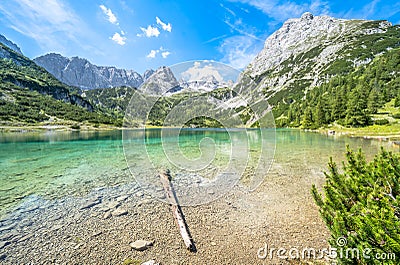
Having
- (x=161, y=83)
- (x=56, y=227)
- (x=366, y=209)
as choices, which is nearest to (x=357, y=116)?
(x=161, y=83)

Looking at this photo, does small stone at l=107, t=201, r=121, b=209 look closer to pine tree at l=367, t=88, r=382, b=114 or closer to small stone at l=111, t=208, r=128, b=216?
small stone at l=111, t=208, r=128, b=216

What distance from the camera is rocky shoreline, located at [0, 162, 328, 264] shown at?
5.18 m

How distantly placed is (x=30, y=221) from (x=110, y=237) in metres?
3.93

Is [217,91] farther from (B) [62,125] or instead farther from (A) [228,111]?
(B) [62,125]

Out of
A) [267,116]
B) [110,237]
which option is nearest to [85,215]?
[110,237]

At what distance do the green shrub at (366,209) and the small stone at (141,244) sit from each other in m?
4.54

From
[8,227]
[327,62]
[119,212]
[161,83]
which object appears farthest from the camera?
[327,62]

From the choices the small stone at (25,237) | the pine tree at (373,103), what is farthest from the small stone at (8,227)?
the pine tree at (373,103)

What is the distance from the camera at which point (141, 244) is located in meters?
5.61

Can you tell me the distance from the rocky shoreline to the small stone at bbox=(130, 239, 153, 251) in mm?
89

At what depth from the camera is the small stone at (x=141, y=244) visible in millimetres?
5450

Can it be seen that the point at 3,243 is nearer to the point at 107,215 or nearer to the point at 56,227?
the point at 56,227

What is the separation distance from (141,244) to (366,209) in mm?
5374

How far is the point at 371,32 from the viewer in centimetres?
16888
